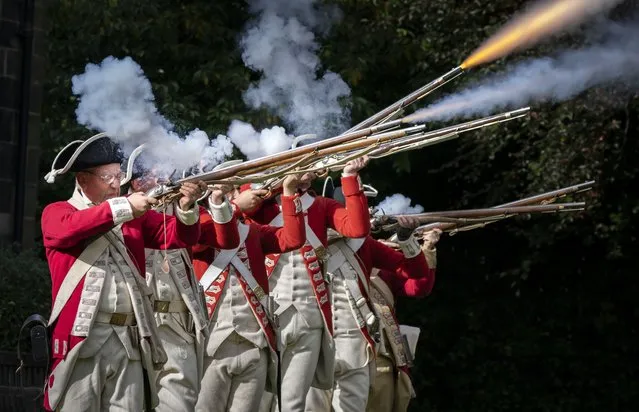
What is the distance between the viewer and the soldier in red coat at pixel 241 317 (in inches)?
348

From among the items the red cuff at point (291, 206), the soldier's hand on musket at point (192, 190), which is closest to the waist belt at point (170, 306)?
the red cuff at point (291, 206)

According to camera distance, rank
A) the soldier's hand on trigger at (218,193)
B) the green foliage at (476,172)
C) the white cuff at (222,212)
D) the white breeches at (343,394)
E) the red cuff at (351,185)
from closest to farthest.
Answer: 1. the soldier's hand on trigger at (218,193)
2. the white cuff at (222,212)
3. the red cuff at (351,185)
4. the white breeches at (343,394)
5. the green foliage at (476,172)

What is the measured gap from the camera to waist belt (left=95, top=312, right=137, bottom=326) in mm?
7430

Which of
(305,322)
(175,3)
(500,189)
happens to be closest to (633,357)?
(500,189)

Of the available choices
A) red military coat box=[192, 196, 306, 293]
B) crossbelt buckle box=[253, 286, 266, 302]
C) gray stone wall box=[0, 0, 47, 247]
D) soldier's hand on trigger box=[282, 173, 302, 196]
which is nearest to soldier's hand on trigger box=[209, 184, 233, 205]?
soldier's hand on trigger box=[282, 173, 302, 196]

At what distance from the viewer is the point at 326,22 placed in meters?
12.9

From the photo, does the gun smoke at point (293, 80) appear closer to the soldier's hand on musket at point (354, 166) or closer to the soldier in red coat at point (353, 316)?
the soldier's hand on musket at point (354, 166)

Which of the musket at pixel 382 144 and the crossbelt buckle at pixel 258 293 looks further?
the crossbelt buckle at pixel 258 293

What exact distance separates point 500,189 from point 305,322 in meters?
6.49

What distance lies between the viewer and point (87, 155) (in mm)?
7539

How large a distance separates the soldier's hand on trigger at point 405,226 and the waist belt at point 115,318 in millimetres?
3307

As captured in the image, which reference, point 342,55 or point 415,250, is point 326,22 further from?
point 415,250

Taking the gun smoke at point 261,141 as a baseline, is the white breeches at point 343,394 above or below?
below

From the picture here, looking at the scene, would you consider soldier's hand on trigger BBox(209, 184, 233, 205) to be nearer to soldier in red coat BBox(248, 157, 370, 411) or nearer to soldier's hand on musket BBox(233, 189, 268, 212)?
soldier's hand on musket BBox(233, 189, 268, 212)
